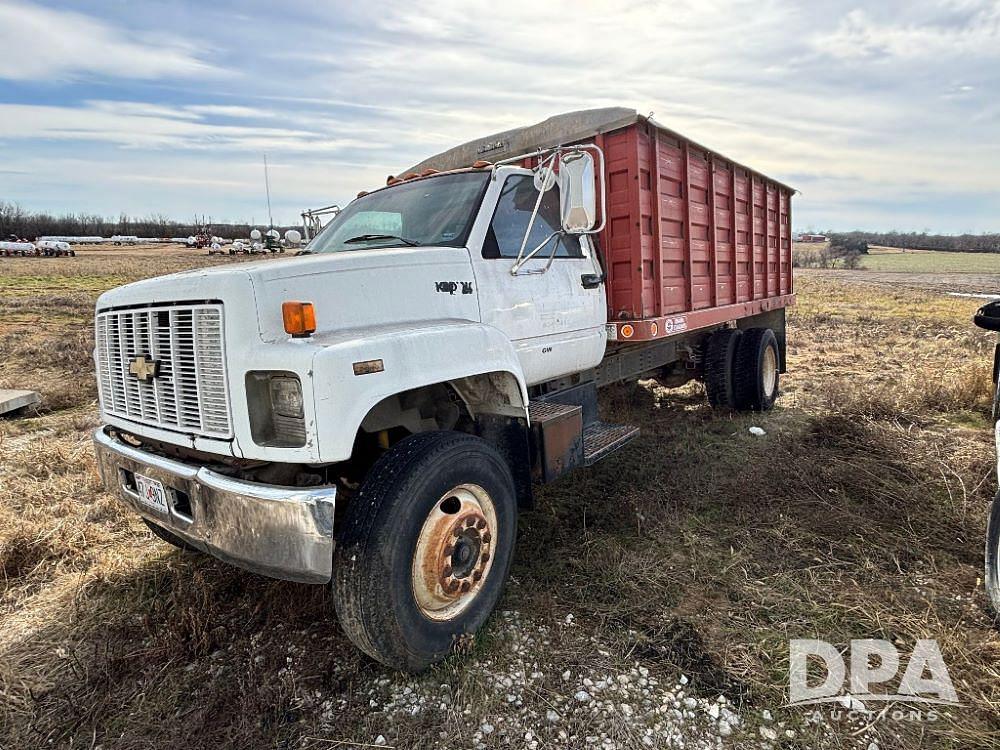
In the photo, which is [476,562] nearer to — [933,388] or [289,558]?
[289,558]

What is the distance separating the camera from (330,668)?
111 inches

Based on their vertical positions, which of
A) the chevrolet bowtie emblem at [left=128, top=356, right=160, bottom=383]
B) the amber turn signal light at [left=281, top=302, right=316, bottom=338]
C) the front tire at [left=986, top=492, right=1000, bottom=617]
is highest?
the amber turn signal light at [left=281, top=302, right=316, bottom=338]

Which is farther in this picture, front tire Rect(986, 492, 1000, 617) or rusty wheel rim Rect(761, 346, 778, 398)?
rusty wheel rim Rect(761, 346, 778, 398)

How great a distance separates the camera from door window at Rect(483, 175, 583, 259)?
11.9 feet

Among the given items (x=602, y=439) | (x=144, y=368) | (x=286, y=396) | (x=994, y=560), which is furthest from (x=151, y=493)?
(x=994, y=560)

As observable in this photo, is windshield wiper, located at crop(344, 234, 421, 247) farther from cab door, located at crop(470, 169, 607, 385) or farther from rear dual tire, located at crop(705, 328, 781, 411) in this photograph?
rear dual tire, located at crop(705, 328, 781, 411)

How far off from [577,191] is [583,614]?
2256 mm

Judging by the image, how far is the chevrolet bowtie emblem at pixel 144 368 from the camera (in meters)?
2.79

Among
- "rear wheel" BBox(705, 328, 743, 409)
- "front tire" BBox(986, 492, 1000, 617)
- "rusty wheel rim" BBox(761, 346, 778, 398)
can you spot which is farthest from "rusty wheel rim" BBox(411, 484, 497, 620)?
"rusty wheel rim" BBox(761, 346, 778, 398)

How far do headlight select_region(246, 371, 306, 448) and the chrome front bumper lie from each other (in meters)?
0.19

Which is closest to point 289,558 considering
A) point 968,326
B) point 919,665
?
point 919,665

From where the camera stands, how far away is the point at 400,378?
260 cm

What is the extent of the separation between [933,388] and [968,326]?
884cm

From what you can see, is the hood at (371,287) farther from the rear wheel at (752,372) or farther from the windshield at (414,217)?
the rear wheel at (752,372)
